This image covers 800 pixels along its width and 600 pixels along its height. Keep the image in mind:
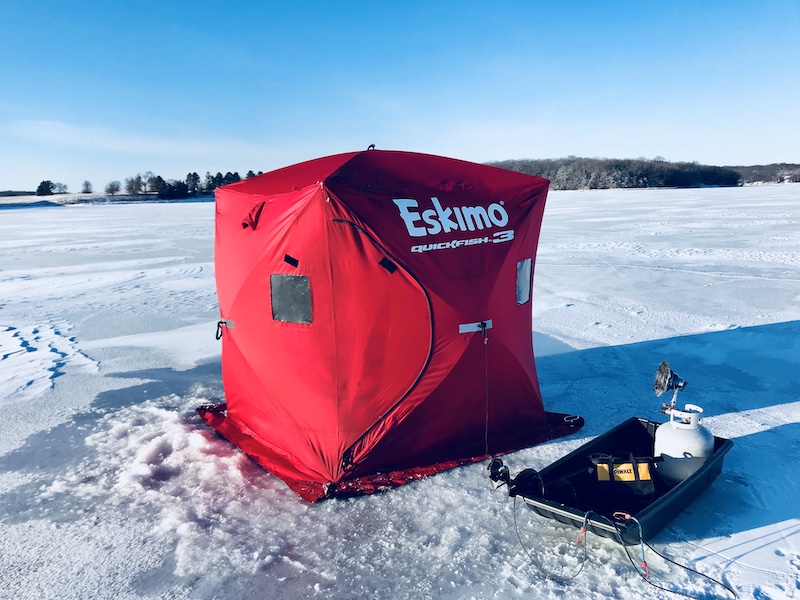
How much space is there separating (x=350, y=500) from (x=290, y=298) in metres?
1.42

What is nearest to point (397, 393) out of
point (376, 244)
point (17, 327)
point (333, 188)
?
point (376, 244)

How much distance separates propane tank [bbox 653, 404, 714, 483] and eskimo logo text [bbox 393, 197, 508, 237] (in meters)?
1.77

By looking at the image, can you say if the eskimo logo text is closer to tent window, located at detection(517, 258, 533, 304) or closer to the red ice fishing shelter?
the red ice fishing shelter

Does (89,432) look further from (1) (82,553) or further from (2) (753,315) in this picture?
(2) (753,315)

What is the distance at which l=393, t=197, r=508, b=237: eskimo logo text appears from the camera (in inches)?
154

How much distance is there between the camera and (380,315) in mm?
3881

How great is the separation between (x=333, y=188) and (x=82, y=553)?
102 inches

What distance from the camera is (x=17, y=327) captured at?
8180mm

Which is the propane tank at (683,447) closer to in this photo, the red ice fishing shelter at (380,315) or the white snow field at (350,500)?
the white snow field at (350,500)

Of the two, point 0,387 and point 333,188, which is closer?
point 333,188

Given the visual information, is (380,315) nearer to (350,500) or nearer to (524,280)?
(350,500)

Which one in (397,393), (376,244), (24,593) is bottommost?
(24,593)

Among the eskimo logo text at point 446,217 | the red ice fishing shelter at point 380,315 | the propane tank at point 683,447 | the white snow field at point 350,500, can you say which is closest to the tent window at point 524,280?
the red ice fishing shelter at point 380,315

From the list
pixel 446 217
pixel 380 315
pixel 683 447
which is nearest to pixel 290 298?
pixel 380 315
